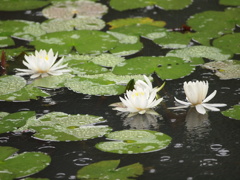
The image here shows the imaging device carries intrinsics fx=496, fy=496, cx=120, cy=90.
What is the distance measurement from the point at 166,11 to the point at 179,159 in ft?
6.45

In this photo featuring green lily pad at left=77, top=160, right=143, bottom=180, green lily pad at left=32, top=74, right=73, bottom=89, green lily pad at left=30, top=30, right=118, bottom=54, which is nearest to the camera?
green lily pad at left=77, top=160, right=143, bottom=180

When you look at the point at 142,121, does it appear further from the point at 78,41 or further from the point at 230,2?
the point at 230,2

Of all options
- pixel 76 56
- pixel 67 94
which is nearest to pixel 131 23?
pixel 76 56

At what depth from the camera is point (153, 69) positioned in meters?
2.58

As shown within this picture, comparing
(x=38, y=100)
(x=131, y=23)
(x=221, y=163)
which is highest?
(x=131, y=23)

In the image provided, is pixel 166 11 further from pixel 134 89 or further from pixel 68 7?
pixel 134 89

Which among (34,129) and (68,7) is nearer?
(34,129)

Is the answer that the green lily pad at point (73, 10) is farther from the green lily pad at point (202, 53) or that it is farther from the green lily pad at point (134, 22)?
the green lily pad at point (202, 53)

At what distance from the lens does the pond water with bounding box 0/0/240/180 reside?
1.71 m

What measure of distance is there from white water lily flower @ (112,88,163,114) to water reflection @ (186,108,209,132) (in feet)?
0.48

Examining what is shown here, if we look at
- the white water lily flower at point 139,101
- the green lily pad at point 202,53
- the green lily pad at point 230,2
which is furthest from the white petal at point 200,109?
the green lily pad at point 230,2

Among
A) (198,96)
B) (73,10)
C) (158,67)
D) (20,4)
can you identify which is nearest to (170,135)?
(198,96)

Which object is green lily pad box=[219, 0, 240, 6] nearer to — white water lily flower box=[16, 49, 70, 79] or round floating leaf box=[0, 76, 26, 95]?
white water lily flower box=[16, 49, 70, 79]

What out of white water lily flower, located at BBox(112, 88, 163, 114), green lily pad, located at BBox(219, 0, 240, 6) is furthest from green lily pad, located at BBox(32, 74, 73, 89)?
green lily pad, located at BBox(219, 0, 240, 6)
